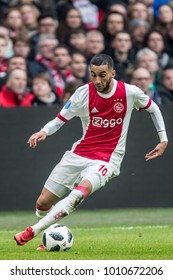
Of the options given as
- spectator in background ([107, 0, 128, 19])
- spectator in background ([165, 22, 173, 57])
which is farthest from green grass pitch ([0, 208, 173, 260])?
spectator in background ([107, 0, 128, 19])

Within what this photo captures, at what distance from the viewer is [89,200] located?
18266mm

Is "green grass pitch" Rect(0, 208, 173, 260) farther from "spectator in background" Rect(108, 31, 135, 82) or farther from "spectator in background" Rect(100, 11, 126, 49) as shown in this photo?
"spectator in background" Rect(100, 11, 126, 49)

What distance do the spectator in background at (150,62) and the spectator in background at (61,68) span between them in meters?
1.29

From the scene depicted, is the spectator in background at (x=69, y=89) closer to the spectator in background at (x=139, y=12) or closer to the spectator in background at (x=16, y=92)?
the spectator in background at (x=16, y=92)

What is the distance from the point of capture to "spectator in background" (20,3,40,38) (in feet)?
63.3

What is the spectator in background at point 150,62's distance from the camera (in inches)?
763

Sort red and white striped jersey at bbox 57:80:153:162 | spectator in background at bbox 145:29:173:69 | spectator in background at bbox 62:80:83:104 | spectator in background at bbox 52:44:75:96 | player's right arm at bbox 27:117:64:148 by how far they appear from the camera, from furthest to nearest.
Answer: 1. spectator in background at bbox 145:29:173:69
2. spectator in background at bbox 52:44:75:96
3. spectator in background at bbox 62:80:83:104
4. red and white striped jersey at bbox 57:80:153:162
5. player's right arm at bbox 27:117:64:148

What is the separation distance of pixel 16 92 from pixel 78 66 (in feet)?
4.68

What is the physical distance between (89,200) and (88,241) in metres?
4.55

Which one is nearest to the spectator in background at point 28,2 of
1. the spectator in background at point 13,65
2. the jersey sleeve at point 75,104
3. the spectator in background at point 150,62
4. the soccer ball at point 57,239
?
the spectator in background at point 13,65

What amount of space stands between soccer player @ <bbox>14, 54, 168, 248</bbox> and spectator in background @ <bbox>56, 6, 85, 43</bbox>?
22.2 ft

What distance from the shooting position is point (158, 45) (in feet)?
65.5
